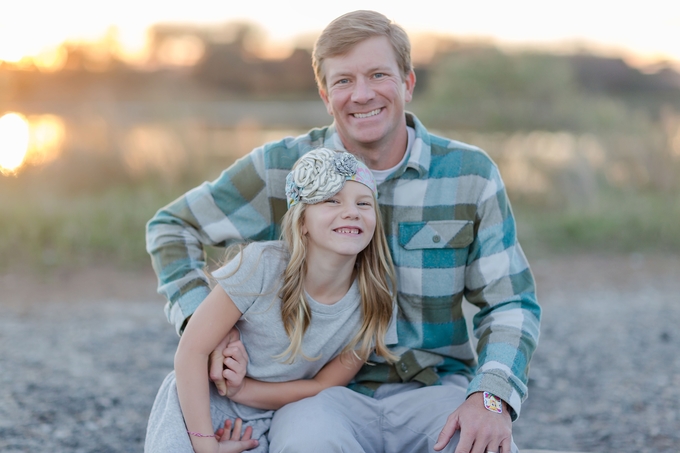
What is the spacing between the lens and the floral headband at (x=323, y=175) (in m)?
2.37

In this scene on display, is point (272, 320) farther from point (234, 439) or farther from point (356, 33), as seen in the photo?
point (356, 33)

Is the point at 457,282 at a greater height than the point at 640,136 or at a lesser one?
lesser

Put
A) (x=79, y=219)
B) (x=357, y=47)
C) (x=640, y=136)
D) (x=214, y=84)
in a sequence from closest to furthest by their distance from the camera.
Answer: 1. (x=357, y=47)
2. (x=79, y=219)
3. (x=640, y=136)
4. (x=214, y=84)

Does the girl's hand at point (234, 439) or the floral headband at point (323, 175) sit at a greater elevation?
the floral headband at point (323, 175)

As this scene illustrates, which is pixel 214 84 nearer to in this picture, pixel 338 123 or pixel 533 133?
pixel 533 133

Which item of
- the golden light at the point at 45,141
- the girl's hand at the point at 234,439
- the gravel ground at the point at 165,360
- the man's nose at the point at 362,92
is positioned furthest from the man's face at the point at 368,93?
the golden light at the point at 45,141

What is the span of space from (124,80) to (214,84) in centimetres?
1310

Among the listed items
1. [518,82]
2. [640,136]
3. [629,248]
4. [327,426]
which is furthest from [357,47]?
[518,82]

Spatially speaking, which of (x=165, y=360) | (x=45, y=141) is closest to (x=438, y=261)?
(x=165, y=360)

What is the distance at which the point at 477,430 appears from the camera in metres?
2.20

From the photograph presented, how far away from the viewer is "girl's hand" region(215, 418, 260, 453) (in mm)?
2285

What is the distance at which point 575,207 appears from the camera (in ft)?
29.1

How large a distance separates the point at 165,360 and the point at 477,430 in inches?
124

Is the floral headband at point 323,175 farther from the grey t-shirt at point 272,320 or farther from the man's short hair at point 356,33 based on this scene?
the man's short hair at point 356,33
